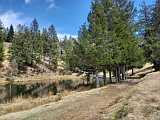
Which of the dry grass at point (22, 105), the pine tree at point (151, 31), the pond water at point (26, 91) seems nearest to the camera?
the dry grass at point (22, 105)

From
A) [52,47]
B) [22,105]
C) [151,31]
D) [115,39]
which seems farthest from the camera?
[52,47]

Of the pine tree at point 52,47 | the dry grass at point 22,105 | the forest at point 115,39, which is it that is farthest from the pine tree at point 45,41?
the dry grass at point 22,105

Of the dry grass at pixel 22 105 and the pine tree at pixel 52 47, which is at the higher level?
the pine tree at pixel 52 47

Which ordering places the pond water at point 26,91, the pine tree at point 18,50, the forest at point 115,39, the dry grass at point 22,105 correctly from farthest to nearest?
the pine tree at point 18,50
the pond water at point 26,91
the forest at point 115,39
the dry grass at point 22,105

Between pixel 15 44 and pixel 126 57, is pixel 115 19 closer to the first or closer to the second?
pixel 126 57

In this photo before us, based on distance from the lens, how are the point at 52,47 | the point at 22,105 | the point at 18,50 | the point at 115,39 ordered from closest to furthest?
1. the point at 22,105
2. the point at 115,39
3. the point at 18,50
4. the point at 52,47

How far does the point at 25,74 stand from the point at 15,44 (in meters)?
13.0

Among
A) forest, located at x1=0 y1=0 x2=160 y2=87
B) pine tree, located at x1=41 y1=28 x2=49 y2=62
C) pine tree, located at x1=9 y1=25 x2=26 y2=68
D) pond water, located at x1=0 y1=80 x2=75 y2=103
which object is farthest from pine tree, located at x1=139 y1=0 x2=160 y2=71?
pine tree, located at x1=41 y1=28 x2=49 y2=62

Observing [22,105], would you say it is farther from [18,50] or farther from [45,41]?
[45,41]

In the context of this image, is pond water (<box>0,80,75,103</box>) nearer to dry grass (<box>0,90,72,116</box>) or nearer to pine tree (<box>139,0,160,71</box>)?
dry grass (<box>0,90,72,116</box>)

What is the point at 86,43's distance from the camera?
72.4 feet

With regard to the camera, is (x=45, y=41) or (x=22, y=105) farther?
(x=45, y=41)

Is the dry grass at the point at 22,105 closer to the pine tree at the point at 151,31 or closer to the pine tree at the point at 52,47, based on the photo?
the pine tree at the point at 151,31

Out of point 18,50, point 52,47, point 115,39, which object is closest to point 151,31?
point 115,39
